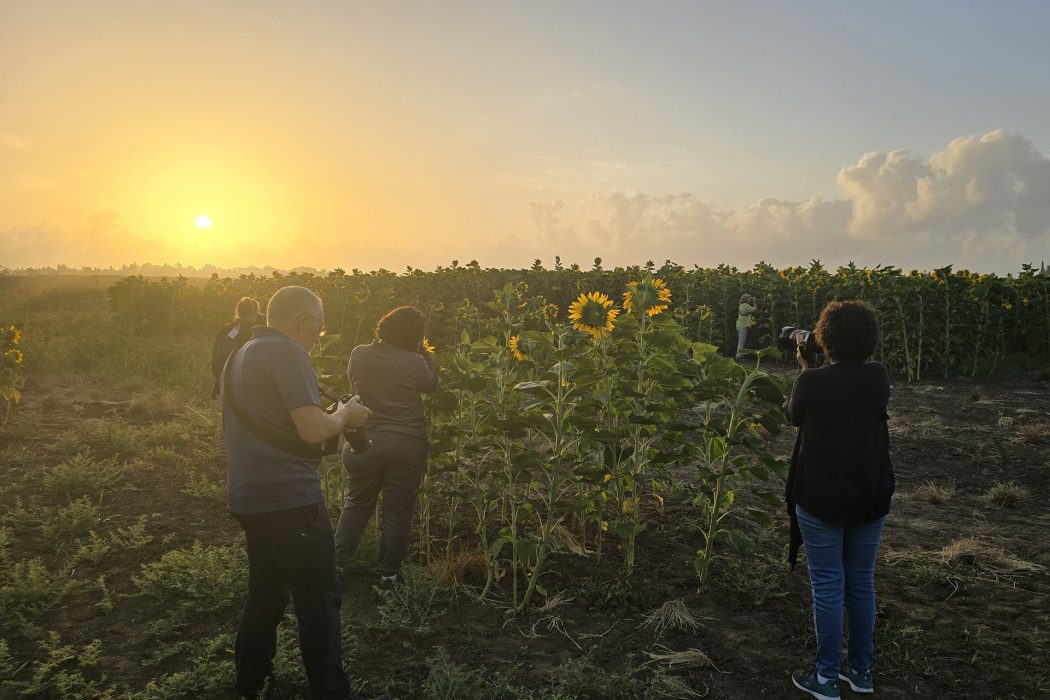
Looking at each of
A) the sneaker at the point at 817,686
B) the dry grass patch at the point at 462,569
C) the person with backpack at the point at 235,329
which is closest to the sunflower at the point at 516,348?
the dry grass patch at the point at 462,569

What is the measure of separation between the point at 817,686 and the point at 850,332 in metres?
1.94

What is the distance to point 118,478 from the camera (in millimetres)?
7449

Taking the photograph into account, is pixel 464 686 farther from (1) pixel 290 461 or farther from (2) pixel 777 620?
(2) pixel 777 620

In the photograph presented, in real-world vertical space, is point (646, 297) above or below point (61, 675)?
above

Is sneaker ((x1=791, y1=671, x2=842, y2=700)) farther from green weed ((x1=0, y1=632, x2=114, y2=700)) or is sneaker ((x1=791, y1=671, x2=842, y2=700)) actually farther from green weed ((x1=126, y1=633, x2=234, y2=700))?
green weed ((x1=0, y1=632, x2=114, y2=700))

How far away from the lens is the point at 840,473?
342 cm

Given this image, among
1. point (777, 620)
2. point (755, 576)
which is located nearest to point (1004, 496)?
point (755, 576)

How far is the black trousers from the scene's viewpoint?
3.18m

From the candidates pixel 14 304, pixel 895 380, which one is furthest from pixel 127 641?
pixel 14 304

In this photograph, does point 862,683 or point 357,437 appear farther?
point 862,683

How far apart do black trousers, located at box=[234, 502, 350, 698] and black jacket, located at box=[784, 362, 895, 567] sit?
8.21 ft

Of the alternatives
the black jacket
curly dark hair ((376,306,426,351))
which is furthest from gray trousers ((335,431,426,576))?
the black jacket

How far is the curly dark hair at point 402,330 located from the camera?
484cm

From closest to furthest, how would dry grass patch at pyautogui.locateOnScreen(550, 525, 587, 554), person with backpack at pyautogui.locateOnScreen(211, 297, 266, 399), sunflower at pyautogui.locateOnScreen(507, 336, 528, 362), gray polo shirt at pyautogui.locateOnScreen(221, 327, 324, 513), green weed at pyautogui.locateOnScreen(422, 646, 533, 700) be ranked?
1. gray polo shirt at pyautogui.locateOnScreen(221, 327, 324, 513)
2. green weed at pyautogui.locateOnScreen(422, 646, 533, 700)
3. sunflower at pyautogui.locateOnScreen(507, 336, 528, 362)
4. dry grass patch at pyautogui.locateOnScreen(550, 525, 587, 554)
5. person with backpack at pyautogui.locateOnScreen(211, 297, 266, 399)
